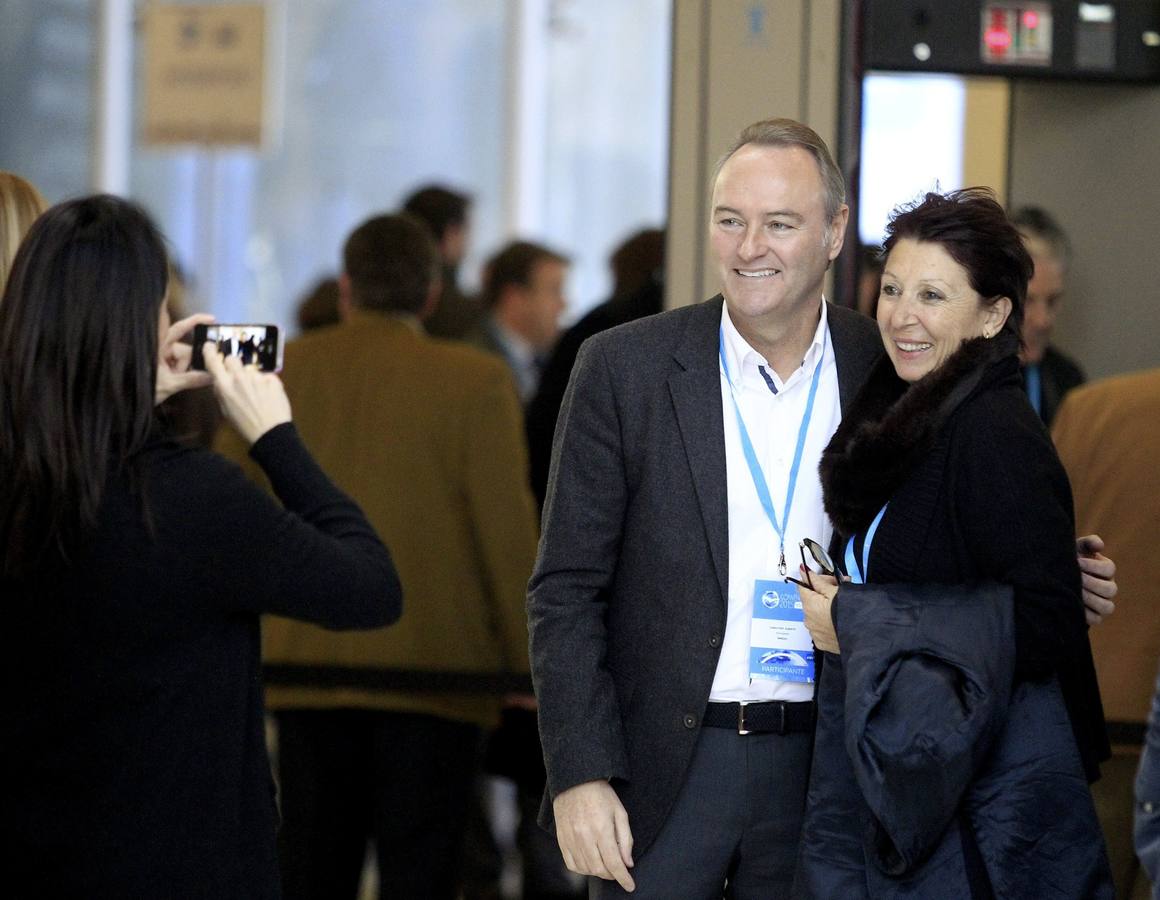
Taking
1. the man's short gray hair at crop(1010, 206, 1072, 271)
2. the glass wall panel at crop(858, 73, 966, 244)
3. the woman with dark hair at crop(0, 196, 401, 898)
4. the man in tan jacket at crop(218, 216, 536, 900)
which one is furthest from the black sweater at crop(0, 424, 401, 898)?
the man's short gray hair at crop(1010, 206, 1072, 271)

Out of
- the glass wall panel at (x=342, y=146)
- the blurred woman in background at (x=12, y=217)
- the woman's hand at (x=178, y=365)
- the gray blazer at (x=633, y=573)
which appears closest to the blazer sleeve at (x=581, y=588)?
the gray blazer at (x=633, y=573)

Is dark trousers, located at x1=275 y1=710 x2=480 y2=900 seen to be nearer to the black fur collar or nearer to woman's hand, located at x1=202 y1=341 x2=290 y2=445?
woman's hand, located at x1=202 y1=341 x2=290 y2=445

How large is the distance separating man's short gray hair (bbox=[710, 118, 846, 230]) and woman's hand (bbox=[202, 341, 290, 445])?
0.74m

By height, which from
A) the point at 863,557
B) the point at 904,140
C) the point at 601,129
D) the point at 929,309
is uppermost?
the point at 601,129

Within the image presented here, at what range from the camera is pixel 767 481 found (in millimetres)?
2477

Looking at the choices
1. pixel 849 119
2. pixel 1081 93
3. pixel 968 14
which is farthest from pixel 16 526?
pixel 1081 93

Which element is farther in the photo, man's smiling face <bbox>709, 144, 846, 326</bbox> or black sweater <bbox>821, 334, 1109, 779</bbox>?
man's smiling face <bbox>709, 144, 846, 326</bbox>

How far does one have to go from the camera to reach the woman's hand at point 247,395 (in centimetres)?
242

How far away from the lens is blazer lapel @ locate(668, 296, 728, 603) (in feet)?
7.93

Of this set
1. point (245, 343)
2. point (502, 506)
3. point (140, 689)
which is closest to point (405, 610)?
point (502, 506)

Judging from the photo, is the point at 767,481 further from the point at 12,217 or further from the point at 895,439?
the point at 12,217

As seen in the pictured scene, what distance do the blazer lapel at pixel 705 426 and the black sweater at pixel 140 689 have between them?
1.94 ft

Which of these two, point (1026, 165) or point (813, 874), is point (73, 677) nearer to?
point (813, 874)

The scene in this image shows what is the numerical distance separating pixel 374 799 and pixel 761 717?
1.78m
